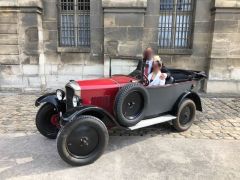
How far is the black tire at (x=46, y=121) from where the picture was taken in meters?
3.98

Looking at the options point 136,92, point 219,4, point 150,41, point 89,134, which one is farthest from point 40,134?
point 219,4

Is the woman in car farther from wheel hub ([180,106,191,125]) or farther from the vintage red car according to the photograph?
wheel hub ([180,106,191,125])

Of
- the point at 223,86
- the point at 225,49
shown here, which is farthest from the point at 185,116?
the point at 225,49

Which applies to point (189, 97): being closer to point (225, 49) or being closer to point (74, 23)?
point (225, 49)

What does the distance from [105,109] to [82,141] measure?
0.67 metres

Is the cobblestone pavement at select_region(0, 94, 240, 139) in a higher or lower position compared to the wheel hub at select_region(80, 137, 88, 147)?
lower

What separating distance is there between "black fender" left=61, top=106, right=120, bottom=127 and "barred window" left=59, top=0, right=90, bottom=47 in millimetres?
4570

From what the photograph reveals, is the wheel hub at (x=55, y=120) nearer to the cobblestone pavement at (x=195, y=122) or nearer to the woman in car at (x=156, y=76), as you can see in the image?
the cobblestone pavement at (x=195, y=122)

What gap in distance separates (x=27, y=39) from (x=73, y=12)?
1.68m

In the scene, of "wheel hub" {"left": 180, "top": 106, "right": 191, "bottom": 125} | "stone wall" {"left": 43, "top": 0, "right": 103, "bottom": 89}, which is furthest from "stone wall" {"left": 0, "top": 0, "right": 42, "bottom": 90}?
"wheel hub" {"left": 180, "top": 106, "right": 191, "bottom": 125}

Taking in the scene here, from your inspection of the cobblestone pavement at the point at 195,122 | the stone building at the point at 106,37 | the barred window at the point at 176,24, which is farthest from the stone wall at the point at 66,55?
the barred window at the point at 176,24

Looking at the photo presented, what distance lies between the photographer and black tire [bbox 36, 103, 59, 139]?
3982 mm

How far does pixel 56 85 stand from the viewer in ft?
25.4

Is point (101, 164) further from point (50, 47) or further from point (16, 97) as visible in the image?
point (50, 47)
